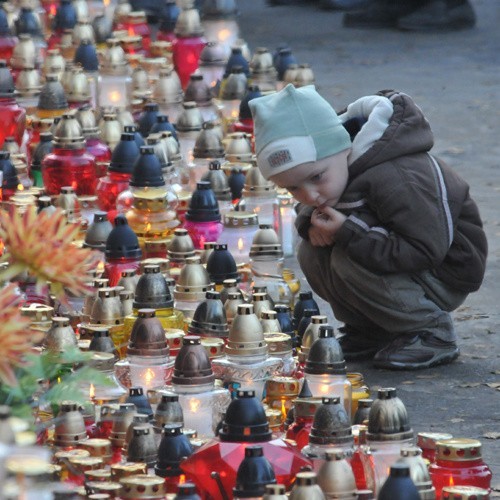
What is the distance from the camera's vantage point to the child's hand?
14.6ft

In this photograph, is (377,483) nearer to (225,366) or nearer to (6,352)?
(225,366)

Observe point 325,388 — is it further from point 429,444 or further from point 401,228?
point 401,228

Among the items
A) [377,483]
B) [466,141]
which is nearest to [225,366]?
[377,483]

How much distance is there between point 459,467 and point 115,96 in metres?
4.13

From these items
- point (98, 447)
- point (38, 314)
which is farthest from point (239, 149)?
point (98, 447)

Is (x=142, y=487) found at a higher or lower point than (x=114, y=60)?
higher

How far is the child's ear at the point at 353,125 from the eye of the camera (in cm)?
461

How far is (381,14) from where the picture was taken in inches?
501

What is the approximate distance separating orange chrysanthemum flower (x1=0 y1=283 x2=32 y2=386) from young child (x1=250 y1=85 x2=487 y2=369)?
6.96 ft

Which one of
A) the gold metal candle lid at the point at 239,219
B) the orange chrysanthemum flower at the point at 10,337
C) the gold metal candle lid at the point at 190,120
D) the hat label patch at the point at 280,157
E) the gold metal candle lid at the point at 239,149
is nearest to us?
the orange chrysanthemum flower at the point at 10,337

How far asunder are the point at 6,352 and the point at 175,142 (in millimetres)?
3774

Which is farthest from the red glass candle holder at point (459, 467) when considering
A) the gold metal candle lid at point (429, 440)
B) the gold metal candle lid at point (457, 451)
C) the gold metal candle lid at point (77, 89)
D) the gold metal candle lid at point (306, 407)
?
the gold metal candle lid at point (77, 89)

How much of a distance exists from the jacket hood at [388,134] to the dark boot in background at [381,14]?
817cm

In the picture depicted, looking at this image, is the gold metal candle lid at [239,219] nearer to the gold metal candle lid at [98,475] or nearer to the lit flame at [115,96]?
the lit flame at [115,96]
